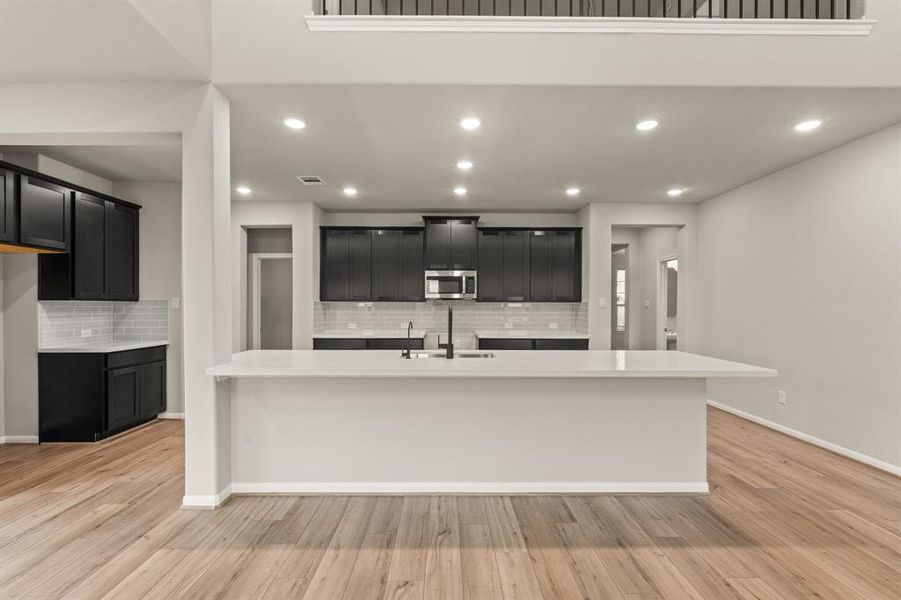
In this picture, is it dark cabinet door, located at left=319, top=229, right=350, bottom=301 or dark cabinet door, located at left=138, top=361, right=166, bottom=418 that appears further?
dark cabinet door, located at left=319, top=229, right=350, bottom=301

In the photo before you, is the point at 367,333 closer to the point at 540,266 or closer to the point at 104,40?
the point at 540,266

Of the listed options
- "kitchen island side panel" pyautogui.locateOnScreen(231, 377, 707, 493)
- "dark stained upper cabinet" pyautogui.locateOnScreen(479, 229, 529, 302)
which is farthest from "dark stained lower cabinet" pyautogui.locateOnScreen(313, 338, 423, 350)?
"kitchen island side panel" pyautogui.locateOnScreen(231, 377, 707, 493)

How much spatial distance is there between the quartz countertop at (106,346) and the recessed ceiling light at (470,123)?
3884 mm

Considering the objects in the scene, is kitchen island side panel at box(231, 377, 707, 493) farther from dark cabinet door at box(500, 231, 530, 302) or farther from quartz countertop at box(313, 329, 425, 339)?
dark cabinet door at box(500, 231, 530, 302)

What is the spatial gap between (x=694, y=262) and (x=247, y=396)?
5.80 metres

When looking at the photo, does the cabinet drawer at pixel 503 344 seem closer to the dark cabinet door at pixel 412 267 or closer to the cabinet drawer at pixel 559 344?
the cabinet drawer at pixel 559 344

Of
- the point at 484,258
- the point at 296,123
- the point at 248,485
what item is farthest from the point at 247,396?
the point at 484,258

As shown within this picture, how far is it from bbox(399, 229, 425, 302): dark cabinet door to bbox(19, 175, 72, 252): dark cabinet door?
369cm

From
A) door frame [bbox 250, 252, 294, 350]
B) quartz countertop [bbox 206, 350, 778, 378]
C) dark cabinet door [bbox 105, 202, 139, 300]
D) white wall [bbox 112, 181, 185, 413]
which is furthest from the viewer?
door frame [bbox 250, 252, 294, 350]

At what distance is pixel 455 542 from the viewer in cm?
243

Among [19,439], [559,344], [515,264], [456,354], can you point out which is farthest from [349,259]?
[19,439]

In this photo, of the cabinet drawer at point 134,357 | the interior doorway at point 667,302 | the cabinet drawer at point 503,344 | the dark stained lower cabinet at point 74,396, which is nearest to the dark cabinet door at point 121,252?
the cabinet drawer at point 134,357

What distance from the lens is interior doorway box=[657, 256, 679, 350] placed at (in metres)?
6.90

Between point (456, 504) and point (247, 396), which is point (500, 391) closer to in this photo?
point (456, 504)
